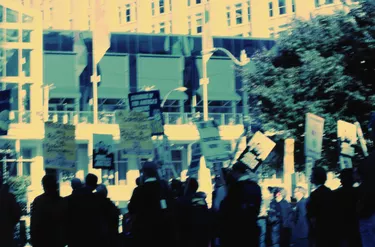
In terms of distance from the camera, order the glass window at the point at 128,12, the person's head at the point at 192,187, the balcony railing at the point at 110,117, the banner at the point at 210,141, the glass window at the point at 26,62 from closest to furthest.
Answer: the person's head at the point at 192,187 → the banner at the point at 210,141 → the glass window at the point at 26,62 → the balcony railing at the point at 110,117 → the glass window at the point at 128,12

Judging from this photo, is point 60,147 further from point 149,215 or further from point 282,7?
point 282,7

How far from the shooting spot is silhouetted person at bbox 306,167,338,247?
10.0 m

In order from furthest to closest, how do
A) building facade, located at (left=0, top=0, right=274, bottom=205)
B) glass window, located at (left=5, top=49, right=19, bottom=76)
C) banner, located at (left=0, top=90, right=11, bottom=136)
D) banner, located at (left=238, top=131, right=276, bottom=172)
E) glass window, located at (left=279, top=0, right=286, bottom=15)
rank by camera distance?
glass window, located at (left=279, top=0, right=286, bottom=15) → building facade, located at (left=0, top=0, right=274, bottom=205) → glass window, located at (left=5, top=49, right=19, bottom=76) → banner, located at (left=0, top=90, right=11, bottom=136) → banner, located at (left=238, top=131, right=276, bottom=172)

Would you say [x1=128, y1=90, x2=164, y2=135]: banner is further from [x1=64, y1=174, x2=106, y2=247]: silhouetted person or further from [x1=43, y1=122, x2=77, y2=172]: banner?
[x1=64, y1=174, x2=106, y2=247]: silhouetted person

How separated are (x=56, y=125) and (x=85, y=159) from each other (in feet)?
130

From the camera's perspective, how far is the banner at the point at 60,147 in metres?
13.6

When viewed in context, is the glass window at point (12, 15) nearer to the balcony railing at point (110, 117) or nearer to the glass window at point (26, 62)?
the glass window at point (26, 62)

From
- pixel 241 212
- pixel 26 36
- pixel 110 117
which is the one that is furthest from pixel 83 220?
pixel 110 117

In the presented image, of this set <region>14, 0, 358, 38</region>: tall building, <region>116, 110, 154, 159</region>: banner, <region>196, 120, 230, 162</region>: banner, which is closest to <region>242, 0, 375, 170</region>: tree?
<region>116, 110, 154, 159</region>: banner

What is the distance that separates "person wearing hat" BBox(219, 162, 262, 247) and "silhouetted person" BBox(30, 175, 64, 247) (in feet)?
6.48

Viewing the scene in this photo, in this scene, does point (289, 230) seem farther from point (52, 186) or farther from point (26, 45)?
point (26, 45)

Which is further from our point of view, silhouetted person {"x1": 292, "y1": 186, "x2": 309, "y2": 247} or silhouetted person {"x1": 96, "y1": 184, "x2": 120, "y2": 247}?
silhouetted person {"x1": 292, "y1": 186, "x2": 309, "y2": 247}

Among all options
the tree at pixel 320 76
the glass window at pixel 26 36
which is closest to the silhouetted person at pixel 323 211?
the tree at pixel 320 76

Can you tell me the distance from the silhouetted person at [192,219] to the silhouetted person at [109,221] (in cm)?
80
